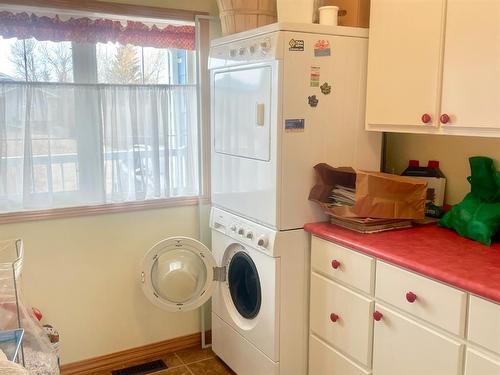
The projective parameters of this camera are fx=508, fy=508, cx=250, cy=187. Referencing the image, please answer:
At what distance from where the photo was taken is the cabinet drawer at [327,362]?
2184mm

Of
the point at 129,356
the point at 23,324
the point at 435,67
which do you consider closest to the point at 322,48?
the point at 435,67

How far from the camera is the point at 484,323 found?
1.60 m

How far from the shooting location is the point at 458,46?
1967mm

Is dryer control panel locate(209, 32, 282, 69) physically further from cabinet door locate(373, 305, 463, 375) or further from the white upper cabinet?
cabinet door locate(373, 305, 463, 375)

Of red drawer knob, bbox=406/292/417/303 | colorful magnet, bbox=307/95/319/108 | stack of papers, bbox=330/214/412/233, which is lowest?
red drawer knob, bbox=406/292/417/303

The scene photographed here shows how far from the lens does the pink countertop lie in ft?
5.41

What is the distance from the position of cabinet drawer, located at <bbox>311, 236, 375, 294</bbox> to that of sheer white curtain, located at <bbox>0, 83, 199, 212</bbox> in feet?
3.35

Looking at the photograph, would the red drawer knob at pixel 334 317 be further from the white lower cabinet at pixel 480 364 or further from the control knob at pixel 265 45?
the control knob at pixel 265 45

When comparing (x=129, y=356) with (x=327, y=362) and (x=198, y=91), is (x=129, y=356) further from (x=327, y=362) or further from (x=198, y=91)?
(x=198, y=91)

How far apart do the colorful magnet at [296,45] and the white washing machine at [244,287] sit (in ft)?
2.70

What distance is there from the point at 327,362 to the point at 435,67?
1.38 m

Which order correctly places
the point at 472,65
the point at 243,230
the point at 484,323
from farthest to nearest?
1. the point at 243,230
2. the point at 472,65
3. the point at 484,323

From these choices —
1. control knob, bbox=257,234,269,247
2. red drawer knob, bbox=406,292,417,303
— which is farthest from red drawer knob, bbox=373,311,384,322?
control knob, bbox=257,234,269,247

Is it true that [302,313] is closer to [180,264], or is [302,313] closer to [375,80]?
[180,264]
